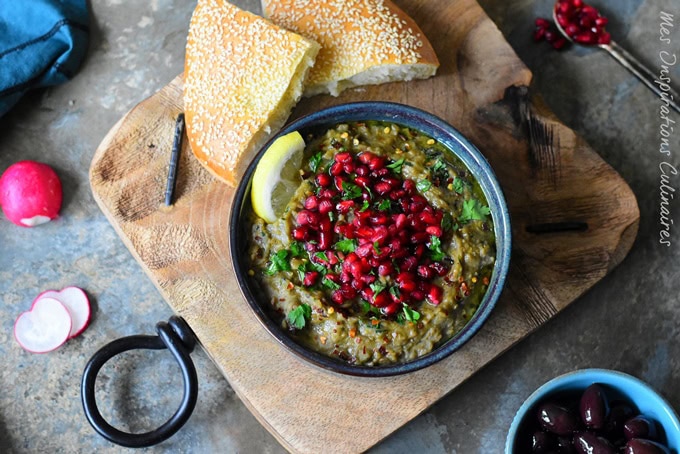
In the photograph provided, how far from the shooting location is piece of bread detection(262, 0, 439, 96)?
3.43m

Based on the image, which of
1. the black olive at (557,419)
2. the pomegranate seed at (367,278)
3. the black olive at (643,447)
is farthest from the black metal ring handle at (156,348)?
the black olive at (643,447)

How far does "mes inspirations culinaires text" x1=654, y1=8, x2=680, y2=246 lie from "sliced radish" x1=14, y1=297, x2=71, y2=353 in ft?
11.1

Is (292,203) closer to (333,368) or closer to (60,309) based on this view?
(333,368)

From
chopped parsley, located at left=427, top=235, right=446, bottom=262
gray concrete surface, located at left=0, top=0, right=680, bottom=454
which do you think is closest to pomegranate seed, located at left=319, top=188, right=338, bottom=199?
chopped parsley, located at left=427, top=235, right=446, bottom=262

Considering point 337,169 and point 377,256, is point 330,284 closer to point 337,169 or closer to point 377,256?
point 377,256

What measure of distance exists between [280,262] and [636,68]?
239 centimetres

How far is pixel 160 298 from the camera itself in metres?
3.87

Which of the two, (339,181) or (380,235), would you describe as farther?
(339,181)

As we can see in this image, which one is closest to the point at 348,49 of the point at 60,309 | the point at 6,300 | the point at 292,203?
the point at 292,203

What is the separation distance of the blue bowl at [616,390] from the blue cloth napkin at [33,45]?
3087mm

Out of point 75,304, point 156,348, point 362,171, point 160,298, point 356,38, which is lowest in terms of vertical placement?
point 75,304

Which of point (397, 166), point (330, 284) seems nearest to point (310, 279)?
point (330, 284)

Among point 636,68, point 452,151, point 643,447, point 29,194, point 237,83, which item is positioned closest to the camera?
point 643,447

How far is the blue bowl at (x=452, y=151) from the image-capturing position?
300 cm
